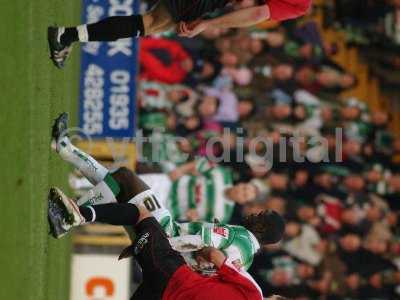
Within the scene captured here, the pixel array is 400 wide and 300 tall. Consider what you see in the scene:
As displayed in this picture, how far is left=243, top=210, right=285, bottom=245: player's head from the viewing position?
5797mm

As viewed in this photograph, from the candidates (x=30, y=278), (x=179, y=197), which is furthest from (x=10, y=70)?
(x=179, y=197)

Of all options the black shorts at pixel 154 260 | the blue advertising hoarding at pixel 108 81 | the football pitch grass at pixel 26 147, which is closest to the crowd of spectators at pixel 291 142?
the blue advertising hoarding at pixel 108 81

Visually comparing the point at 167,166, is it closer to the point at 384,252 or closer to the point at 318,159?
the point at 318,159

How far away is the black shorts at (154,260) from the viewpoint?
516cm

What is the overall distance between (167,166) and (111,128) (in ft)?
3.93

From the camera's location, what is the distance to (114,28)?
18.6 feet

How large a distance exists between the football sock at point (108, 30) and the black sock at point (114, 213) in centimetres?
124

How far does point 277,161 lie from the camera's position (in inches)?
393

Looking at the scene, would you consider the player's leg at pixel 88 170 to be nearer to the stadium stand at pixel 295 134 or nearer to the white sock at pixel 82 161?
the white sock at pixel 82 161

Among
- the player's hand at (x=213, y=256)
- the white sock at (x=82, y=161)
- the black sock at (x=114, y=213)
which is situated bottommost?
the player's hand at (x=213, y=256)

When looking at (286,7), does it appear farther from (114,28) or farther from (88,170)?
(88,170)

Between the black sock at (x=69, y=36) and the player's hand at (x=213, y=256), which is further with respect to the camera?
the black sock at (x=69, y=36)

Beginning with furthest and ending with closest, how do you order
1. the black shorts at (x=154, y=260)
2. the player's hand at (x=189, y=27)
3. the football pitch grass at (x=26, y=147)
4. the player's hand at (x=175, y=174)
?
the player's hand at (x=175, y=174) < the player's hand at (x=189, y=27) < the football pitch grass at (x=26, y=147) < the black shorts at (x=154, y=260)

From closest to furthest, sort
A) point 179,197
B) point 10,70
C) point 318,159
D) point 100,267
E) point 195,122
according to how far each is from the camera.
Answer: point 10,70, point 179,197, point 100,267, point 195,122, point 318,159
